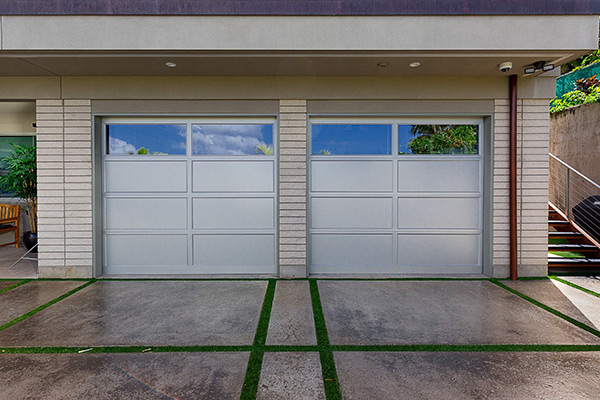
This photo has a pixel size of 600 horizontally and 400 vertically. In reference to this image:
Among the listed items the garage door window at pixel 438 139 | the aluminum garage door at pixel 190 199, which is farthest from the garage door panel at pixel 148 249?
the garage door window at pixel 438 139

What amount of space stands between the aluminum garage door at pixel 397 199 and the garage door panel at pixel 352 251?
0.05 ft

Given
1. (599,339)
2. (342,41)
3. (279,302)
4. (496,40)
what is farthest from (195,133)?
(599,339)

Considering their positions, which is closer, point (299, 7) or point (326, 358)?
point (326, 358)

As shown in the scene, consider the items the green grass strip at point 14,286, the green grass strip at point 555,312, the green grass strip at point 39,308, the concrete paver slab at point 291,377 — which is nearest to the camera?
the concrete paver slab at point 291,377

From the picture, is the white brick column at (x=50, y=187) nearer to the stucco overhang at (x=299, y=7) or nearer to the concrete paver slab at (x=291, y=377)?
the stucco overhang at (x=299, y=7)

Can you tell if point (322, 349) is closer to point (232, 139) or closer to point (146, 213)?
point (232, 139)

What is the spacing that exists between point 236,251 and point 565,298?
13.5 feet

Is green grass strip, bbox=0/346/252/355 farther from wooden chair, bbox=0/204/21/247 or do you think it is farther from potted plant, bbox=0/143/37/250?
wooden chair, bbox=0/204/21/247

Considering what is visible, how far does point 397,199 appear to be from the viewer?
166 inches

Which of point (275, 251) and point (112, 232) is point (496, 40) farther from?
point (112, 232)

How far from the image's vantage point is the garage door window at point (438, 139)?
13.8 feet

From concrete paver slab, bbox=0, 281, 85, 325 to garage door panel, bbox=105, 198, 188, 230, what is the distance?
3.06ft

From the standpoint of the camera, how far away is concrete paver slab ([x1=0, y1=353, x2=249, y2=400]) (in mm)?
1847

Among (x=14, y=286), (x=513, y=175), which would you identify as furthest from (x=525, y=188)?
(x=14, y=286)
